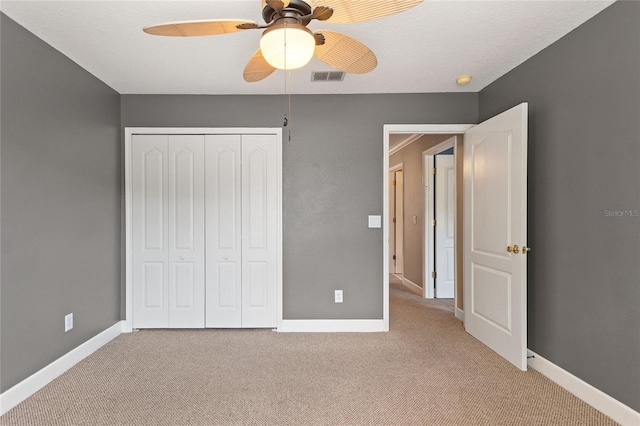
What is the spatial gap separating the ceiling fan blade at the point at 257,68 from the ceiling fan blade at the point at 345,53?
0.32 m

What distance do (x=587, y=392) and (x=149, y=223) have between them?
3830 mm

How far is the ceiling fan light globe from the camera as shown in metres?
1.44

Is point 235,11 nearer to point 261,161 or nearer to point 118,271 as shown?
point 261,161

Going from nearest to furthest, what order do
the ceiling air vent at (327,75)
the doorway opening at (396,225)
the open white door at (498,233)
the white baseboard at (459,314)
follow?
the open white door at (498,233) → the ceiling air vent at (327,75) → the white baseboard at (459,314) → the doorway opening at (396,225)

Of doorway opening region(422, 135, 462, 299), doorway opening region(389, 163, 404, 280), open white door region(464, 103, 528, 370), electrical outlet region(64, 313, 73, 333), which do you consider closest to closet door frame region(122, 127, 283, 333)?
electrical outlet region(64, 313, 73, 333)

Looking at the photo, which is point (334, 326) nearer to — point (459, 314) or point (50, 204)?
point (459, 314)

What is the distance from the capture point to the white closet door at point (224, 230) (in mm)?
3510

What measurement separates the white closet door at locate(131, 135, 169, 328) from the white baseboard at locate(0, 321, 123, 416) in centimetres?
37

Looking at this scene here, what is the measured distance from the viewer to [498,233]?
2877mm

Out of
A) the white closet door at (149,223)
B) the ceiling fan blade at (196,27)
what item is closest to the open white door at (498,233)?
the ceiling fan blade at (196,27)

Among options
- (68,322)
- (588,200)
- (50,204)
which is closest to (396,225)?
(588,200)

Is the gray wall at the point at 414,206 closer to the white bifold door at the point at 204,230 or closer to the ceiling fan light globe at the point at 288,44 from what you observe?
the white bifold door at the point at 204,230

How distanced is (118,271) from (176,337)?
2.97 feet

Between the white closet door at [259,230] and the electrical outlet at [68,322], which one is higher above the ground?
the white closet door at [259,230]
